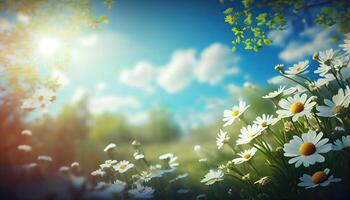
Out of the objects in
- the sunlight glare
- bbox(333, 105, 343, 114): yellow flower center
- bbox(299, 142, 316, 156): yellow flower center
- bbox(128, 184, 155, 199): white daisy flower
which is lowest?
bbox(299, 142, 316, 156): yellow flower center

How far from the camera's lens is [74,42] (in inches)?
165

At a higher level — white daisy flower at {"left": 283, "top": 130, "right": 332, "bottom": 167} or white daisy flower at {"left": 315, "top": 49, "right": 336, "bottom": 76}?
white daisy flower at {"left": 315, "top": 49, "right": 336, "bottom": 76}

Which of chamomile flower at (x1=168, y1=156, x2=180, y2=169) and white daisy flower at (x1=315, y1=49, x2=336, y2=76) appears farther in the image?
chamomile flower at (x1=168, y1=156, x2=180, y2=169)

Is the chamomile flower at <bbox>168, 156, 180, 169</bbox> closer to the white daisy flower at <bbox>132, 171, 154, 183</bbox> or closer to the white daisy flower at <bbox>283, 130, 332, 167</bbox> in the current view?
the white daisy flower at <bbox>132, 171, 154, 183</bbox>

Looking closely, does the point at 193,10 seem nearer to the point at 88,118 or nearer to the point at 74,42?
the point at 74,42

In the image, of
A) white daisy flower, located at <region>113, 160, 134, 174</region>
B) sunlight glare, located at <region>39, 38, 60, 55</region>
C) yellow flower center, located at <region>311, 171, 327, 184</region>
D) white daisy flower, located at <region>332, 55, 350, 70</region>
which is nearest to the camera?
yellow flower center, located at <region>311, 171, 327, 184</region>

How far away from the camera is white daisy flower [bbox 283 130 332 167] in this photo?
1.82 m

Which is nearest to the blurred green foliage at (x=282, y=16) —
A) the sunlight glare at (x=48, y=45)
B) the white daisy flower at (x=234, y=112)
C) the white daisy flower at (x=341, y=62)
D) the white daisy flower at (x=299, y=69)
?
the white daisy flower at (x=341, y=62)

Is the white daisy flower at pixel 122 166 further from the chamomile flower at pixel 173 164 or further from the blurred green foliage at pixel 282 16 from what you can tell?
the blurred green foliage at pixel 282 16

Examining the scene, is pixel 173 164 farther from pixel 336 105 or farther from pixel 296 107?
pixel 336 105

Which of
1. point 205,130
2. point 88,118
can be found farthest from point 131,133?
point 205,130

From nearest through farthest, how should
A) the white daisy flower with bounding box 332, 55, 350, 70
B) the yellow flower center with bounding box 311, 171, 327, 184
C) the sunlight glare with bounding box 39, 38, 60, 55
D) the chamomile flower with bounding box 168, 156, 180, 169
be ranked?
1. the yellow flower center with bounding box 311, 171, 327, 184
2. the white daisy flower with bounding box 332, 55, 350, 70
3. the chamomile flower with bounding box 168, 156, 180, 169
4. the sunlight glare with bounding box 39, 38, 60, 55

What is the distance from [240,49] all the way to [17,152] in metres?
4.56

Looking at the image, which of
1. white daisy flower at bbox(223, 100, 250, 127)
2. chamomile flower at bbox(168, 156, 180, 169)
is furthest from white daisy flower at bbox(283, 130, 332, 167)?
chamomile flower at bbox(168, 156, 180, 169)
